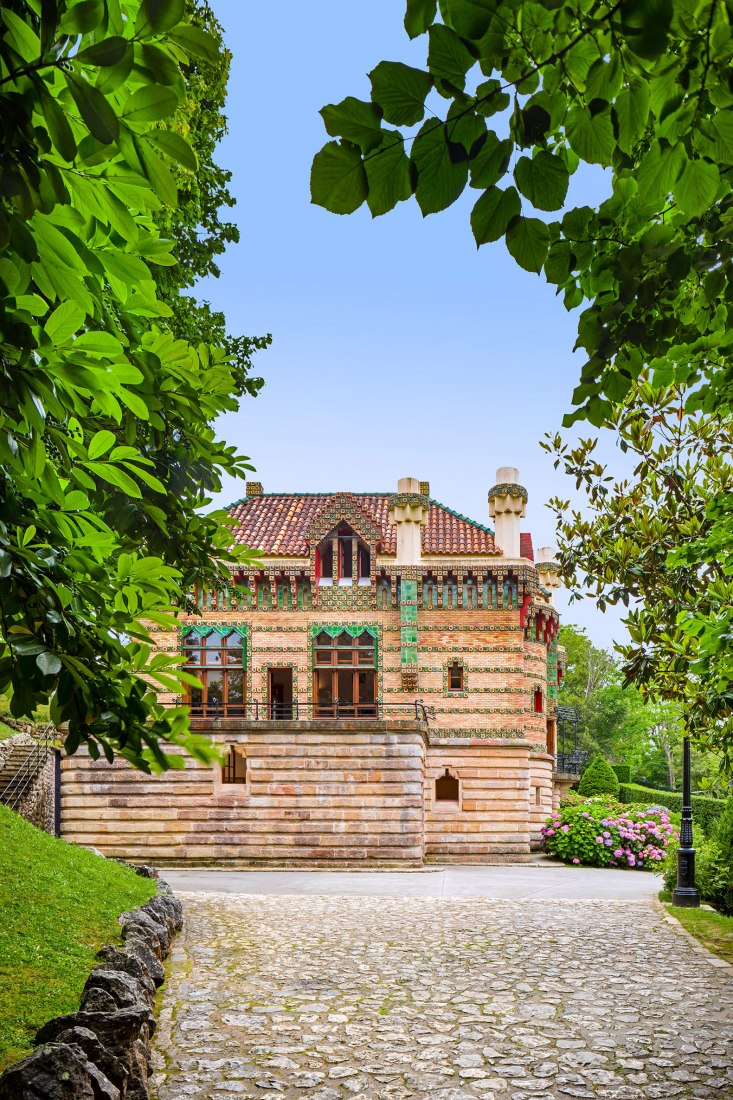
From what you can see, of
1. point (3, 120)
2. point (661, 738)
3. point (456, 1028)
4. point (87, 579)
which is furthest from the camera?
point (661, 738)

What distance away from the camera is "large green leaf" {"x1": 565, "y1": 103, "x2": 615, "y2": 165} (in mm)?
2266

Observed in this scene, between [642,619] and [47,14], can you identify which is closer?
[47,14]

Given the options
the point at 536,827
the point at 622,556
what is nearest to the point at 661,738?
the point at 536,827

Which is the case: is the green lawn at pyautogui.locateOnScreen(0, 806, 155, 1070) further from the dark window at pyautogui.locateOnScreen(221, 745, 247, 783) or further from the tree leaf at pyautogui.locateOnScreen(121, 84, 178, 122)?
the dark window at pyautogui.locateOnScreen(221, 745, 247, 783)

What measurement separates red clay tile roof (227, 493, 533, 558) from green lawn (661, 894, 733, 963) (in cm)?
1549

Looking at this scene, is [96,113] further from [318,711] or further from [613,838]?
[613,838]

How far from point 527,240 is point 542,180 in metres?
0.17

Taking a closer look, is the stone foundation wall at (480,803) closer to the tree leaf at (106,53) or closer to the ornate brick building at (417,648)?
the ornate brick building at (417,648)

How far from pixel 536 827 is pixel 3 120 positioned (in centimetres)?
2994

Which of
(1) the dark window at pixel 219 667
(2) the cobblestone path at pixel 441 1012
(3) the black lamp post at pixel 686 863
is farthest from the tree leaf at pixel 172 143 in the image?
(1) the dark window at pixel 219 667

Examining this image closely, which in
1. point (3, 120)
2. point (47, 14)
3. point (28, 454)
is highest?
point (47, 14)

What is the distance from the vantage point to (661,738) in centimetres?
6019

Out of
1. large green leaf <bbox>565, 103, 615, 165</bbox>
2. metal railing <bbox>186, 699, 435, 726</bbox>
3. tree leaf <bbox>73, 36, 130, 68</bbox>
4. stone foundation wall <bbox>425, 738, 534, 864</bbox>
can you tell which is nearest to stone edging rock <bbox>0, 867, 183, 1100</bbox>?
tree leaf <bbox>73, 36, 130, 68</bbox>

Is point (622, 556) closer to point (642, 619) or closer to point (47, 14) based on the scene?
point (642, 619)
